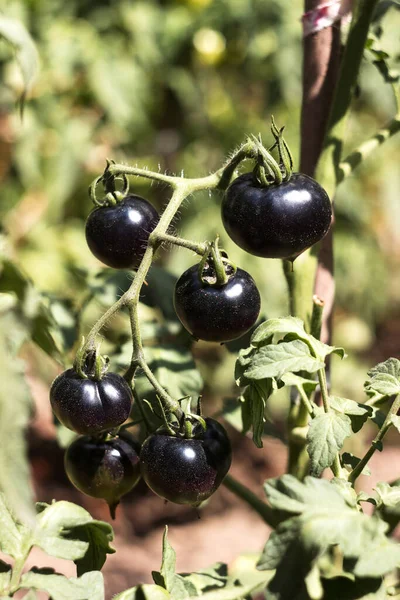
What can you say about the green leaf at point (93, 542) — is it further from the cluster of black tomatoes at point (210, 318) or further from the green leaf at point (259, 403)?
the green leaf at point (259, 403)

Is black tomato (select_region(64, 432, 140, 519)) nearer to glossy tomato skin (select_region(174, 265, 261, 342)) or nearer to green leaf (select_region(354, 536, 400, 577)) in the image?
glossy tomato skin (select_region(174, 265, 261, 342))

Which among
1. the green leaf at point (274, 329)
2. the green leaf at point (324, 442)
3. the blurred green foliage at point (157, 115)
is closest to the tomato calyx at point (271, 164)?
the green leaf at point (274, 329)

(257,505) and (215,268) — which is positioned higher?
(215,268)

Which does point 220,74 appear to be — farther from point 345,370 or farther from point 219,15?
point 345,370

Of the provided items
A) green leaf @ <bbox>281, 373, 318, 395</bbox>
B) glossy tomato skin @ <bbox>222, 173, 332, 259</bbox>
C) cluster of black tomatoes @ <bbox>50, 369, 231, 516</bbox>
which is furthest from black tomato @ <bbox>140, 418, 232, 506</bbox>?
glossy tomato skin @ <bbox>222, 173, 332, 259</bbox>

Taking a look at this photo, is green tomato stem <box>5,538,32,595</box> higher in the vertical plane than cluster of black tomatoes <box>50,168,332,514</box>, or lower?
lower

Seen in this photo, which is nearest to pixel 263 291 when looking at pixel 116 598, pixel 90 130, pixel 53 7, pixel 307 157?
pixel 90 130

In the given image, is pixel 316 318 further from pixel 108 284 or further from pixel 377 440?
pixel 108 284

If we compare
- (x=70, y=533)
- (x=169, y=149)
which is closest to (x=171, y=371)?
(x=70, y=533)
